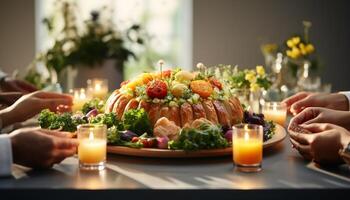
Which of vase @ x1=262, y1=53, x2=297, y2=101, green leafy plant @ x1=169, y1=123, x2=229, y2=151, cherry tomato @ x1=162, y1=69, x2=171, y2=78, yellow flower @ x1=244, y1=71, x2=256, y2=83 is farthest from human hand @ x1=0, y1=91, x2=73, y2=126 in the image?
vase @ x1=262, y1=53, x2=297, y2=101

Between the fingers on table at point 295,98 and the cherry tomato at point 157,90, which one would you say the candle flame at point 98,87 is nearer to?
the fingers on table at point 295,98

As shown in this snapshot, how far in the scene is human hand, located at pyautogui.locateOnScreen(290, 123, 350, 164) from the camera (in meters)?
1.65

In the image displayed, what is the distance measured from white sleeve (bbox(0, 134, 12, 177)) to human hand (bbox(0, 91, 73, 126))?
66 centimetres

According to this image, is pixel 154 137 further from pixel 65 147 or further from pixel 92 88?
pixel 92 88

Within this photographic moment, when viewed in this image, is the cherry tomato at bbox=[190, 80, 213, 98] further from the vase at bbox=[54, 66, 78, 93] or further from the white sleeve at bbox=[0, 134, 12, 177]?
the vase at bbox=[54, 66, 78, 93]

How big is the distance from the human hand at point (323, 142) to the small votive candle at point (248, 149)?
16cm

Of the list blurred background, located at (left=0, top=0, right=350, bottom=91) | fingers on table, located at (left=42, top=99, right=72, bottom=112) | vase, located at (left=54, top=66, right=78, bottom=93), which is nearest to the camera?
fingers on table, located at (left=42, top=99, right=72, bottom=112)

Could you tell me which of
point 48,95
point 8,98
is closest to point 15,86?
point 8,98

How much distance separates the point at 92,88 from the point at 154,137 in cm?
144

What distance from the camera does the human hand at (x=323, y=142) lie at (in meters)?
1.65

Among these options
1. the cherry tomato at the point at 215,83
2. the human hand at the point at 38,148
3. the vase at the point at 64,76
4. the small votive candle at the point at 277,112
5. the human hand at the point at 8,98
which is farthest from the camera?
the vase at the point at 64,76

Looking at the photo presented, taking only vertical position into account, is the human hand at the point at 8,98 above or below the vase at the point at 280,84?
below

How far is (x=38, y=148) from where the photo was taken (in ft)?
5.28

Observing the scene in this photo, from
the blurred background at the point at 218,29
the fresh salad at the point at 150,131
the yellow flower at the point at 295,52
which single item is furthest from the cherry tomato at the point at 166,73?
the blurred background at the point at 218,29
